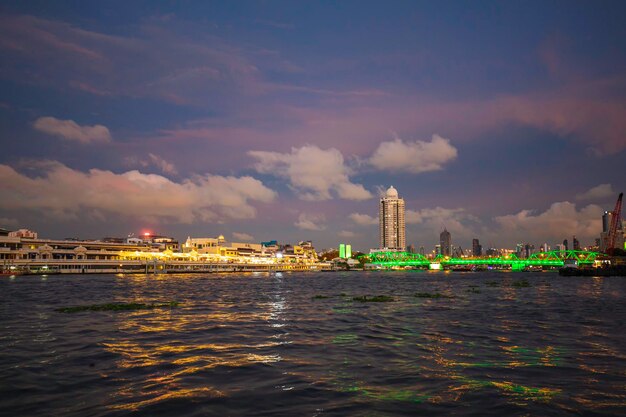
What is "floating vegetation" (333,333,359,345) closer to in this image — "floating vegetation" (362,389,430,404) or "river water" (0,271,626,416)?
"river water" (0,271,626,416)

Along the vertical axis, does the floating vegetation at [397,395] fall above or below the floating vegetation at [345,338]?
above

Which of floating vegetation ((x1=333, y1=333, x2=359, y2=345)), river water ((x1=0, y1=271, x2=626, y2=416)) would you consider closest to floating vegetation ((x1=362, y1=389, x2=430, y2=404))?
river water ((x1=0, y1=271, x2=626, y2=416))

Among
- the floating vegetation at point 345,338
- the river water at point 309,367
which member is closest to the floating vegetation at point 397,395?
the river water at point 309,367

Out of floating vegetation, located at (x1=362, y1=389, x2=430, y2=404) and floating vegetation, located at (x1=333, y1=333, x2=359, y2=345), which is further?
floating vegetation, located at (x1=333, y1=333, x2=359, y2=345)

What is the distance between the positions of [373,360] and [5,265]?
181 meters

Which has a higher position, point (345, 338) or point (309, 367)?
point (309, 367)

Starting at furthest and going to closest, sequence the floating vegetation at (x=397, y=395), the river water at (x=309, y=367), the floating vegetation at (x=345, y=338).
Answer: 1. the floating vegetation at (x=345, y=338)
2. the floating vegetation at (x=397, y=395)
3. the river water at (x=309, y=367)

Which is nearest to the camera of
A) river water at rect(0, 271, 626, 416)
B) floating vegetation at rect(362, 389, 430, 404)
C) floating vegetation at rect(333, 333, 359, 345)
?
river water at rect(0, 271, 626, 416)

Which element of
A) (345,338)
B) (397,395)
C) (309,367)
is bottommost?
(345,338)

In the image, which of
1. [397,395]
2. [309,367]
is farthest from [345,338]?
[397,395]

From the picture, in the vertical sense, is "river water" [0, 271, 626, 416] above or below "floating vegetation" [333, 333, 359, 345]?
above

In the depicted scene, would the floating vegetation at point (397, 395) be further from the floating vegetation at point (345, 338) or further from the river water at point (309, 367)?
the floating vegetation at point (345, 338)

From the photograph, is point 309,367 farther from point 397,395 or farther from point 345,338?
point 345,338

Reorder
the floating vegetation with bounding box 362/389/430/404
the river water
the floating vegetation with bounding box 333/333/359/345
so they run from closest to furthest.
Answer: the river water < the floating vegetation with bounding box 362/389/430/404 < the floating vegetation with bounding box 333/333/359/345
